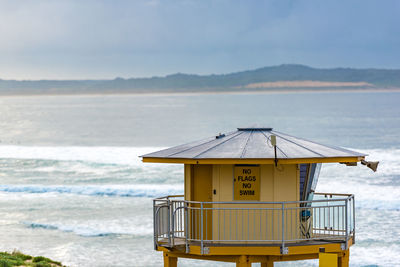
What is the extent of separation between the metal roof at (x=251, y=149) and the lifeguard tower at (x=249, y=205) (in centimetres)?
2

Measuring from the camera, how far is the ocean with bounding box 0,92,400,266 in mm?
42000

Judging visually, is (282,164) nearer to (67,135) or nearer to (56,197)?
(56,197)

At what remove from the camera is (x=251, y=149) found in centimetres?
1681

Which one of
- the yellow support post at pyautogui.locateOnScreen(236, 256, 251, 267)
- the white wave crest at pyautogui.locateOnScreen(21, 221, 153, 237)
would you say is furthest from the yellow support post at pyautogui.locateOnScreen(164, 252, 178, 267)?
the white wave crest at pyautogui.locateOnScreen(21, 221, 153, 237)

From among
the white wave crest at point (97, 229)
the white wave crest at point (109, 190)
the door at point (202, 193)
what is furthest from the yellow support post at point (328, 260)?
the white wave crest at point (109, 190)

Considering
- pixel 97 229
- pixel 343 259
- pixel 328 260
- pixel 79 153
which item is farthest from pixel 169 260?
pixel 79 153

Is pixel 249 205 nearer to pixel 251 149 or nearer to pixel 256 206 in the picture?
pixel 256 206

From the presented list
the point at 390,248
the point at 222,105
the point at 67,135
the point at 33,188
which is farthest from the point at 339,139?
the point at 222,105

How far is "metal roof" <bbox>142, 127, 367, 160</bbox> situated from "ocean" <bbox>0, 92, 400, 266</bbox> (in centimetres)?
2072

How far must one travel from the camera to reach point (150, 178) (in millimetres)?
68812

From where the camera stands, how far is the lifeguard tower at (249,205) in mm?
16484

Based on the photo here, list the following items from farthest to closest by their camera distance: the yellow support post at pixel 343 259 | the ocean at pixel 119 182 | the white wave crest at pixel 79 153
Result: the white wave crest at pixel 79 153
the ocean at pixel 119 182
the yellow support post at pixel 343 259

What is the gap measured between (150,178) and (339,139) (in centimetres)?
4554

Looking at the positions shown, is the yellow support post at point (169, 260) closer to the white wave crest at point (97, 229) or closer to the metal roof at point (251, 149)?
the metal roof at point (251, 149)
